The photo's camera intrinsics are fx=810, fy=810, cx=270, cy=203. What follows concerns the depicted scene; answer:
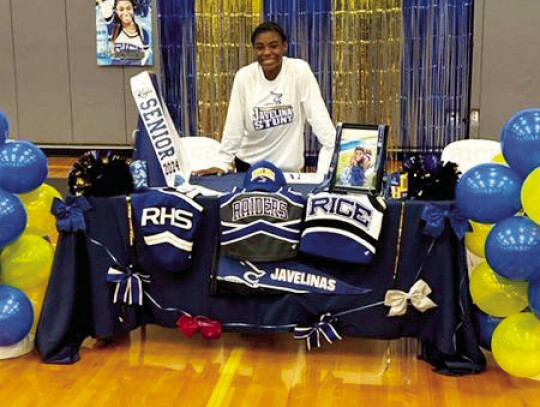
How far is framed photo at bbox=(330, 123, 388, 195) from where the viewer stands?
10.6ft

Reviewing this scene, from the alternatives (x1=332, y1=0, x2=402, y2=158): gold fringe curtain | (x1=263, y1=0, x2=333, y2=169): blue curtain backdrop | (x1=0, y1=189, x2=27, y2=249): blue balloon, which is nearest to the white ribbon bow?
(x1=0, y1=189, x2=27, y2=249): blue balloon

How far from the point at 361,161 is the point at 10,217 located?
1.42m

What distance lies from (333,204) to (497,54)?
5.38 metres

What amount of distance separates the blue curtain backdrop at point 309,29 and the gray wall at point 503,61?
4.76ft

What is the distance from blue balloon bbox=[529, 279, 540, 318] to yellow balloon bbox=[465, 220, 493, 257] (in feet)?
0.73

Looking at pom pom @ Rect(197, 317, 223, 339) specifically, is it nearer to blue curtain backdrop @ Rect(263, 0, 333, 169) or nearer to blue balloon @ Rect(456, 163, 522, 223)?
blue balloon @ Rect(456, 163, 522, 223)

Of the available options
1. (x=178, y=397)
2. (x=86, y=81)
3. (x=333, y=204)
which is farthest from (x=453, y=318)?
(x=86, y=81)

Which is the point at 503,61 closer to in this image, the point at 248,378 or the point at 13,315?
the point at 248,378

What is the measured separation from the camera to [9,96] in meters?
9.12

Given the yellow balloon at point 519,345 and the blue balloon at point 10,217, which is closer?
the yellow balloon at point 519,345

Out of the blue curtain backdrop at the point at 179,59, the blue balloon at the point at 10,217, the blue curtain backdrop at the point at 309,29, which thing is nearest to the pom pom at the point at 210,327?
the blue balloon at the point at 10,217

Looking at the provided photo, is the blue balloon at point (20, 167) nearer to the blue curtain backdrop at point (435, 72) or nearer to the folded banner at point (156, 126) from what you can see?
the folded banner at point (156, 126)

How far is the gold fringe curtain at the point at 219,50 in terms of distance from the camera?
8.08 meters

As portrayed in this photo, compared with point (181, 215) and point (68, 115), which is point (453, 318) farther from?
point (68, 115)
